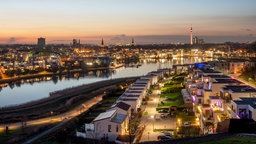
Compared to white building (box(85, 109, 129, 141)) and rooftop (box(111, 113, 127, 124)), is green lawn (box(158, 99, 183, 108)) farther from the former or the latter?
white building (box(85, 109, 129, 141))

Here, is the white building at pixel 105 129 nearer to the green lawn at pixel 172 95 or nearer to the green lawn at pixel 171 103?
the green lawn at pixel 171 103

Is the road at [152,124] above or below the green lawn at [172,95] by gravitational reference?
below

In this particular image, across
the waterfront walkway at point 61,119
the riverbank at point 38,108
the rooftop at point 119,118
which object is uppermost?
the rooftop at point 119,118

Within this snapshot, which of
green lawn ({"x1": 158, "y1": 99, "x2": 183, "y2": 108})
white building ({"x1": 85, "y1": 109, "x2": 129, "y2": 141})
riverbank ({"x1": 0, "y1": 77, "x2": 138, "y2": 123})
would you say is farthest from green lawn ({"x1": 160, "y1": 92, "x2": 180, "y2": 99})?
white building ({"x1": 85, "y1": 109, "x2": 129, "y2": 141})

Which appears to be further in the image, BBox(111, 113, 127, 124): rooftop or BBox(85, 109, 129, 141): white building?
BBox(111, 113, 127, 124): rooftop

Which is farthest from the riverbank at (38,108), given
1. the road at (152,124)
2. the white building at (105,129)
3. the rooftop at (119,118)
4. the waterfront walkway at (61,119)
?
the white building at (105,129)

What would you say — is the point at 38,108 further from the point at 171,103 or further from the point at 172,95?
the point at 172,95

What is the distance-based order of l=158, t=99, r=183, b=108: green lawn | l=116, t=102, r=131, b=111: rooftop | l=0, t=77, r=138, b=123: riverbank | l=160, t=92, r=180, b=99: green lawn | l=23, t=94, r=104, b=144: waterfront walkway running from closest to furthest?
l=23, t=94, r=104, b=144: waterfront walkway
l=116, t=102, r=131, b=111: rooftop
l=0, t=77, r=138, b=123: riverbank
l=158, t=99, r=183, b=108: green lawn
l=160, t=92, r=180, b=99: green lawn

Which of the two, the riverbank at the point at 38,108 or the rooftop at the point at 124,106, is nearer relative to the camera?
the rooftop at the point at 124,106

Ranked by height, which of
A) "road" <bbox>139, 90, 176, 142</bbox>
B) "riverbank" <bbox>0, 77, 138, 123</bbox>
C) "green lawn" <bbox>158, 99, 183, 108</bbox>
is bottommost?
"riverbank" <bbox>0, 77, 138, 123</bbox>

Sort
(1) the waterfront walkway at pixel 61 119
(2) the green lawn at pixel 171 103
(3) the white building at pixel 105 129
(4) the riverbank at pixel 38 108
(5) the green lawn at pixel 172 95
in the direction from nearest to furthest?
(3) the white building at pixel 105 129 → (1) the waterfront walkway at pixel 61 119 → (4) the riverbank at pixel 38 108 → (2) the green lawn at pixel 171 103 → (5) the green lawn at pixel 172 95

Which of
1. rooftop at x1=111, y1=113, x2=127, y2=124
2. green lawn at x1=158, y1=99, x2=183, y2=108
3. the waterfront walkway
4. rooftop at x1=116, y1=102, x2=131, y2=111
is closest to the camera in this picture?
rooftop at x1=111, y1=113, x2=127, y2=124
